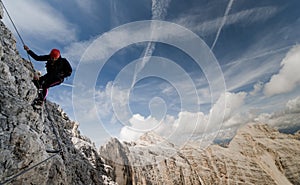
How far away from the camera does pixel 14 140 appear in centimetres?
673

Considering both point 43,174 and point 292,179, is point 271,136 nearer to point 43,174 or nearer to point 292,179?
point 292,179

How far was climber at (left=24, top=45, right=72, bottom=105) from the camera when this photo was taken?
923 centimetres

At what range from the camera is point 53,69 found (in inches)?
378

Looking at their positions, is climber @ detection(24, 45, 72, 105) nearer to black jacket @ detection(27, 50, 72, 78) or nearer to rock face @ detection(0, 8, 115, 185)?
black jacket @ detection(27, 50, 72, 78)

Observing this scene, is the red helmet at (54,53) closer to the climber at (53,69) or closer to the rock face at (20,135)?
the climber at (53,69)

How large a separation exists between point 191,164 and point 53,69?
4839 centimetres

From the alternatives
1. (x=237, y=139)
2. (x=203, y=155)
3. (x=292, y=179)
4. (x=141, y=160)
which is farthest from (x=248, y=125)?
(x=141, y=160)

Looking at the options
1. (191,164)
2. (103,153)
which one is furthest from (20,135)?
(191,164)

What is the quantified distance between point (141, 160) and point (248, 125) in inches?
3410

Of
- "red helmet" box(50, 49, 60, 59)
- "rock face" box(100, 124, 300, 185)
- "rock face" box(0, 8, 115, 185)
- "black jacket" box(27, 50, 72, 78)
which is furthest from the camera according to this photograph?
Answer: "rock face" box(100, 124, 300, 185)

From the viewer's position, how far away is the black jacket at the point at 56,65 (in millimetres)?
9289

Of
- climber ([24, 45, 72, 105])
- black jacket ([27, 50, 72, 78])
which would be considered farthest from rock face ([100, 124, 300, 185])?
black jacket ([27, 50, 72, 78])

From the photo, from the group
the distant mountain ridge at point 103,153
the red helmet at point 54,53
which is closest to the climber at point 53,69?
the red helmet at point 54,53

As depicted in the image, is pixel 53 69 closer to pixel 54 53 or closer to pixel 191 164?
pixel 54 53
